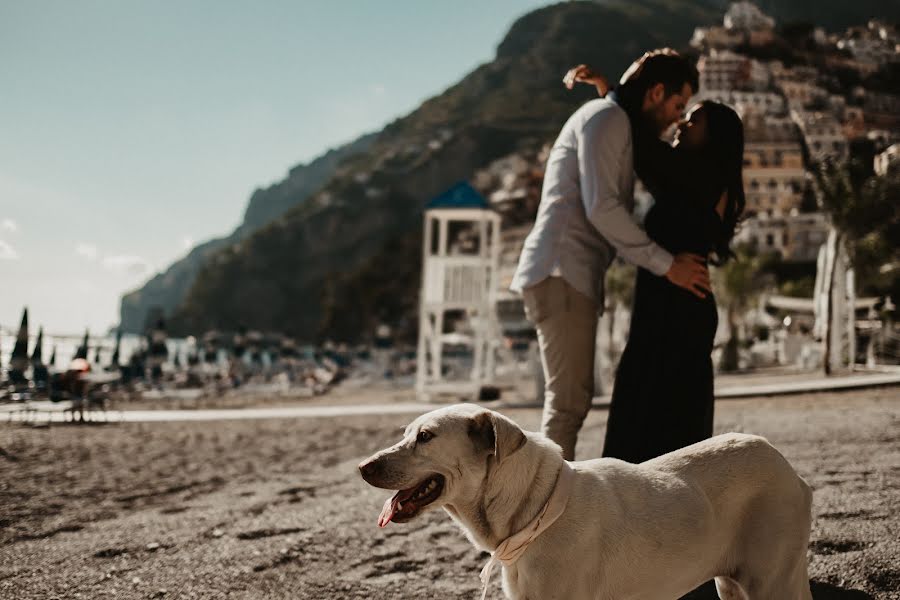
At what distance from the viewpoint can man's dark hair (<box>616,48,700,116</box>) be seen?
308 cm

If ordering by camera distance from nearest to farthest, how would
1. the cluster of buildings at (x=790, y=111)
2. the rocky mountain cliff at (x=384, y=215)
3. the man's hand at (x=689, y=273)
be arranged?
the man's hand at (x=689, y=273), the cluster of buildings at (x=790, y=111), the rocky mountain cliff at (x=384, y=215)

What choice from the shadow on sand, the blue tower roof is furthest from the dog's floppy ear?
the blue tower roof

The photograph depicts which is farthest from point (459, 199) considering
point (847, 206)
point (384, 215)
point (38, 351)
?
point (384, 215)

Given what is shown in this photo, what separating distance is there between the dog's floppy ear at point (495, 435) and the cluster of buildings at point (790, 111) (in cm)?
9055

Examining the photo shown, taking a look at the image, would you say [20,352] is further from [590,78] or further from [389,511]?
[389,511]

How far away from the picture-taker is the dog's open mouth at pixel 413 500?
1.92m

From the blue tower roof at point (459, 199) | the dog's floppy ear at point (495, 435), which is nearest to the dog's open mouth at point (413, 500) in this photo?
the dog's floppy ear at point (495, 435)

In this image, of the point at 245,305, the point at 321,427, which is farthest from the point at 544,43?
the point at 321,427

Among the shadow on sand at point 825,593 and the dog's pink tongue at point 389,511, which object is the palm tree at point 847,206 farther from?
the dog's pink tongue at point 389,511

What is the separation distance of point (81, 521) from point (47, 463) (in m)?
3.52

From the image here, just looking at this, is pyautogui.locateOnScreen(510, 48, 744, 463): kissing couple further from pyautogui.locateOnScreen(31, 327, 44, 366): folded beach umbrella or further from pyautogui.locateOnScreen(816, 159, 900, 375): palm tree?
pyautogui.locateOnScreen(31, 327, 44, 366): folded beach umbrella

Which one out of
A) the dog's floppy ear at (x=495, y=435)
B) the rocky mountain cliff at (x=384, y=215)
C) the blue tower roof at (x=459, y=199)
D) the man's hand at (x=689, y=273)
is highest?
the rocky mountain cliff at (x=384, y=215)

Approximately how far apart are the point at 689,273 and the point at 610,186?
1.70 feet

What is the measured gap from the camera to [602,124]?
118 inches
